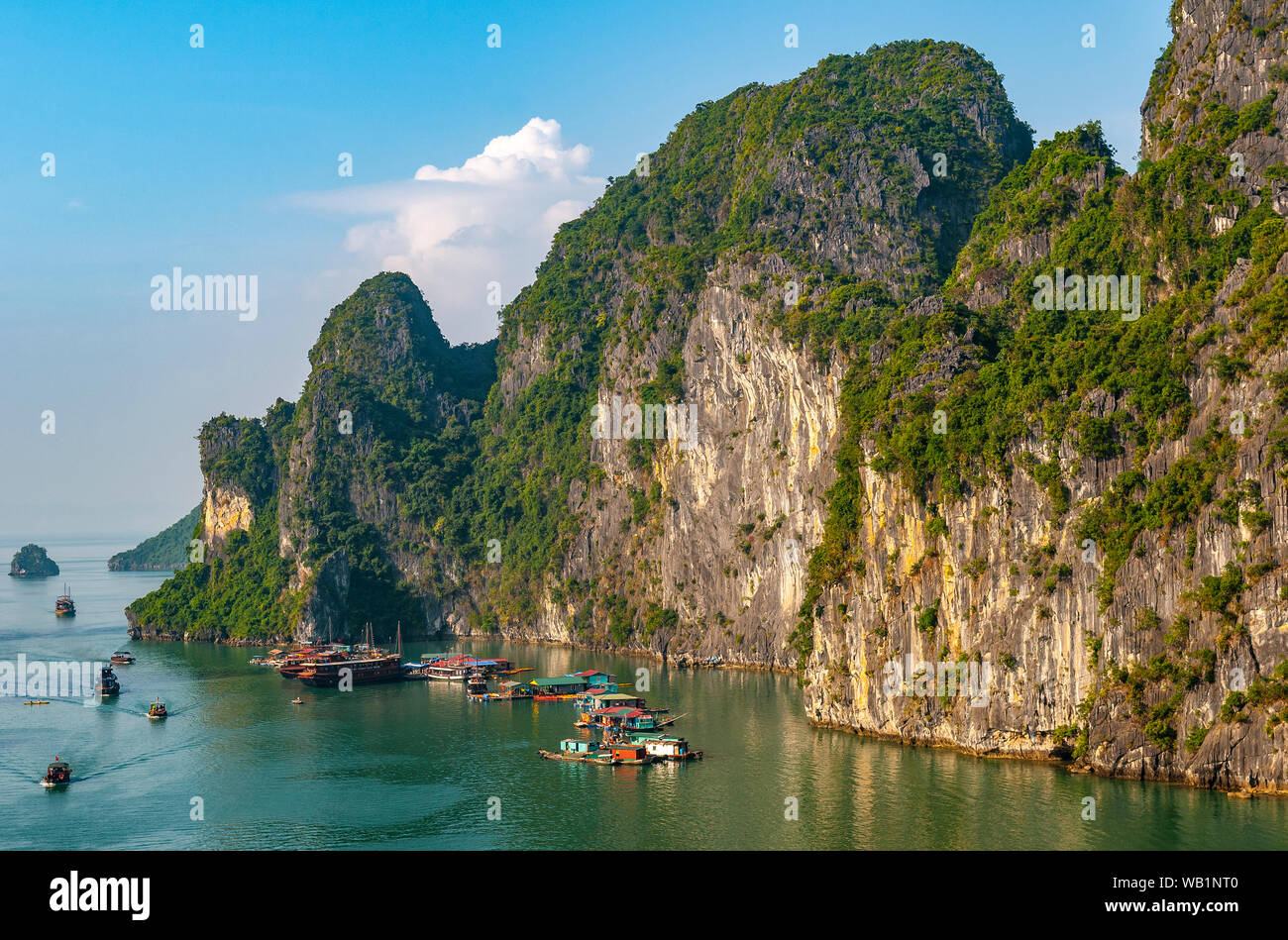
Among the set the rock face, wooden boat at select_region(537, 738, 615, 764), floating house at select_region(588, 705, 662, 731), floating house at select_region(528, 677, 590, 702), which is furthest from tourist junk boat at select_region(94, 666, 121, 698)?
the rock face

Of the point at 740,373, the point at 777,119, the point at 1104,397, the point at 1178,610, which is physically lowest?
the point at 1178,610

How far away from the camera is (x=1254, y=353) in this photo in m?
40.6

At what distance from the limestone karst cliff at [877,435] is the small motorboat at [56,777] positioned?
108 ft

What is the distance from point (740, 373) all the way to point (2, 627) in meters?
76.3

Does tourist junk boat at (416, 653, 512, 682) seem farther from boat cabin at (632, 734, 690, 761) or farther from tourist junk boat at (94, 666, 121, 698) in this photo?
boat cabin at (632, 734, 690, 761)

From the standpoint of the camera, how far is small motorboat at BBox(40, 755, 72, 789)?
48.2 meters

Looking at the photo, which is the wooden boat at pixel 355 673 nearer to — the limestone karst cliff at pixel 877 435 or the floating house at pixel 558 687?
the floating house at pixel 558 687

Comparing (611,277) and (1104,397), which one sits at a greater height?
(611,277)

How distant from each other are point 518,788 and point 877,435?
2208 cm

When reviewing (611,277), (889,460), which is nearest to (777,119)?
(611,277)

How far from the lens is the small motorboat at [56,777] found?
48.2 m

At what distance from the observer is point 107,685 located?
71812mm

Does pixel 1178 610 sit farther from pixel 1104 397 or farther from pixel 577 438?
pixel 577 438

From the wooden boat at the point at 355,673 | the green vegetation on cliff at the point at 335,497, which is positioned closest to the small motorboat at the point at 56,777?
the wooden boat at the point at 355,673
